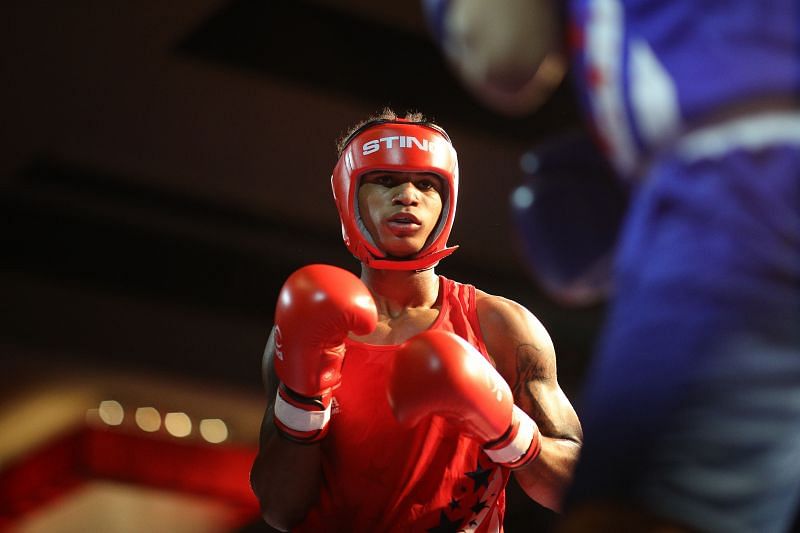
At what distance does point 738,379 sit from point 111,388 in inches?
253

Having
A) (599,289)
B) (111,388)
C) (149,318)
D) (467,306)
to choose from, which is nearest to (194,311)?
(149,318)

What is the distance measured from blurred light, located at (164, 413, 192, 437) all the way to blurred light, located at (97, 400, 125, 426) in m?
0.29

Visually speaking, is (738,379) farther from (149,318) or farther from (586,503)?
(149,318)

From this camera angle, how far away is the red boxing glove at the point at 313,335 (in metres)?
2.01

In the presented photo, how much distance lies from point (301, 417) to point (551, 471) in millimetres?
469

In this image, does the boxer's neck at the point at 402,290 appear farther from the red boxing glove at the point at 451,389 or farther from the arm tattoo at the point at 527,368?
the red boxing glove at the point at 451,389

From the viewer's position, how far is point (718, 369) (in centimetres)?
126

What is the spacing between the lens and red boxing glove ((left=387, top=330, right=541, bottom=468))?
1.85 metres

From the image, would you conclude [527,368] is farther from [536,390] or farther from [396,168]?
[396,168]

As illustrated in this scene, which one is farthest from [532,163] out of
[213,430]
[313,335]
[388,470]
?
[213,430]

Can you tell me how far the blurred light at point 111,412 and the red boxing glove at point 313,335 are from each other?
18.1 ft

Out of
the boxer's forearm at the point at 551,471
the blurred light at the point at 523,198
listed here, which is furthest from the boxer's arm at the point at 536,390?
the blurred light at the point at 523,198

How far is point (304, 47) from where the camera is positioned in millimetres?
5281

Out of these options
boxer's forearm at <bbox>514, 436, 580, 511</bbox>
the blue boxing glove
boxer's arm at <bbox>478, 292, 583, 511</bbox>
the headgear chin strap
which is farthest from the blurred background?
the blue boxing glove
